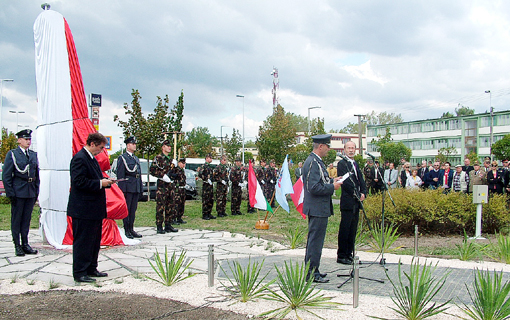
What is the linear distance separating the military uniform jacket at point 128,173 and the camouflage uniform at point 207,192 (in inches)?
159

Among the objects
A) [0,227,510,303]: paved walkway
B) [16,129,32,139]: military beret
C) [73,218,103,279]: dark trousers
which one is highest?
[16,129,32,139]: military beret

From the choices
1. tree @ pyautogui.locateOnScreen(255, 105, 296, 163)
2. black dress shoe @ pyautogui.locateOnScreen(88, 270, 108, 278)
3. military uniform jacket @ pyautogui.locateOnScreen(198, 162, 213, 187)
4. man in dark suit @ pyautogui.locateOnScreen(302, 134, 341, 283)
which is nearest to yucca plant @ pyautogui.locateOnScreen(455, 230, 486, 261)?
man in dark suit @ pyautogui.locateOnScreen(302, 134, 341, 283)

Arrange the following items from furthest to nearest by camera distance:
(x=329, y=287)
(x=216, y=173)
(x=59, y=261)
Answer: (x=216, y=173)
(x=59, y=261)
(x=329, y=287)

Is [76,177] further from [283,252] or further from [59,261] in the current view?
[283,252]

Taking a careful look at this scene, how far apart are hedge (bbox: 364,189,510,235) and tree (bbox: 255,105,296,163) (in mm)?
25720

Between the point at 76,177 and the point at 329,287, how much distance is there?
346 cm

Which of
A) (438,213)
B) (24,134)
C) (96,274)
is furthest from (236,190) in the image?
(96,274)

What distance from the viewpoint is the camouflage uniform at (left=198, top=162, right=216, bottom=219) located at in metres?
12.9

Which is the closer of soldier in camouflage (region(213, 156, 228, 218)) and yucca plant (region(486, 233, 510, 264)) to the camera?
yucca plant (region(486, 233, 510, 264))

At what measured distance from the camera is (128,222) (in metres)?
8.72

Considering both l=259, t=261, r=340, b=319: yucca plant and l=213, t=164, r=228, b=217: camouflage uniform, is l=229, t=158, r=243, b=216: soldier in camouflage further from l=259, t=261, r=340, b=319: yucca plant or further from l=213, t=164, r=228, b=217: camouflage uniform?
l=259, t=261, r=340, b=319: yucca plant

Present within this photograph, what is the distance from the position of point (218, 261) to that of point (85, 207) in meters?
2.20

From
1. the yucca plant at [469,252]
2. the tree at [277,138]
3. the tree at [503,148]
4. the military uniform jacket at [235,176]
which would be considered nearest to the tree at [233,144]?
the tree at [277,138]

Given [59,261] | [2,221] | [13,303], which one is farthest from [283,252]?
[2,221]
